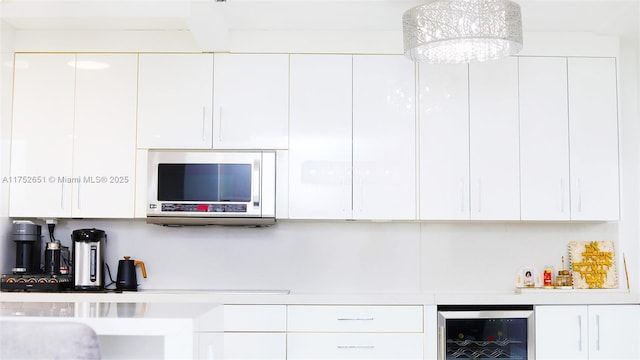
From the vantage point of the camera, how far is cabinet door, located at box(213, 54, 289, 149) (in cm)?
392

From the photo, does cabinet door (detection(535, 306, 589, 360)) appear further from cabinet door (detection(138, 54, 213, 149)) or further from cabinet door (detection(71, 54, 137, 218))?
cabinet door (detection(71, 54, 137, 218))

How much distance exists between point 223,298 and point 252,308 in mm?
157

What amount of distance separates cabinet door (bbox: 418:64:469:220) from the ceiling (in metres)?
0.40

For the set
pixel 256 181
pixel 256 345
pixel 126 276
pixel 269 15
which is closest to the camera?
pixel 256 345

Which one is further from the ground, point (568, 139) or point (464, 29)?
point (464, 29)

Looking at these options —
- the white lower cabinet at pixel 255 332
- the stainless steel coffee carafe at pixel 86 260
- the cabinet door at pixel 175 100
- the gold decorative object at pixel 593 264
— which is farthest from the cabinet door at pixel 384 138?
the stainless steel coffee carafe at pixel 86 260

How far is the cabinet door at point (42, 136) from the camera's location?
392cm

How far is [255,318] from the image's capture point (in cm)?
361

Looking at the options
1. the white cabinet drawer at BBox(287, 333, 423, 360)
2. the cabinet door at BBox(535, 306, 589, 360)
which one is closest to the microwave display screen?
the white cabinet drawer at BBox(287, 333, 423, 360)

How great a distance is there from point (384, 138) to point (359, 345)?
1131mm

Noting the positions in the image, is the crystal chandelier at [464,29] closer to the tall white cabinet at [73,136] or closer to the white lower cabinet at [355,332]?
the white lower cabinet at [355,332]

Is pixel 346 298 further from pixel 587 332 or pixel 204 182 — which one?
pixel 587 332

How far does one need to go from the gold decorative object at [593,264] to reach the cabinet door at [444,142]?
783mm

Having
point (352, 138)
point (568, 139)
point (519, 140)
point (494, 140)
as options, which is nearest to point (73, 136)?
point (352, 138)
